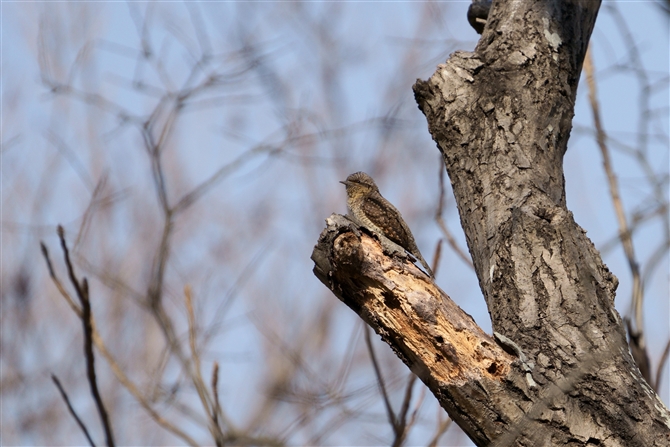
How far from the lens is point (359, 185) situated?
5.06 meters

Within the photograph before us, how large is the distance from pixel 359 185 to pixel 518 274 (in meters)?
2.38

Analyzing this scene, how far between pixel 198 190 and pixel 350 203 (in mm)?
1239

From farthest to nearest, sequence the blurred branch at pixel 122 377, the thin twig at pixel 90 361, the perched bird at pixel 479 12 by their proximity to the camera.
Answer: the perched bird at pixel 479 12 → the blurred branch at pixel 122 377 → the thin twig at pixel 90 361

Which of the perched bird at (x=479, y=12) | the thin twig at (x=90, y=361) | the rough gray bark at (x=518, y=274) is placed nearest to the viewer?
the rough gray bark at (x=518, y=274)

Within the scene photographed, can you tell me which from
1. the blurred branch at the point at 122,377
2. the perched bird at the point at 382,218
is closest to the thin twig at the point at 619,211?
the perched bird at the point at 382,218

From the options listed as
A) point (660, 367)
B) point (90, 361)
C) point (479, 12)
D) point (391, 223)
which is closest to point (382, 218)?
point (391, 223)

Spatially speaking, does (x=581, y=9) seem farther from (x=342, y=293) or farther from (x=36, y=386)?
(x=36, y=386)

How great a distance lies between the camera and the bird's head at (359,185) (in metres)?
4.96

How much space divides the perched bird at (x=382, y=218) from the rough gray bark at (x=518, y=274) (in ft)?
2.62

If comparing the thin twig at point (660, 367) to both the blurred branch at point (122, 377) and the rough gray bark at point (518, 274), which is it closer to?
the rough gray bark at point (518, 274)

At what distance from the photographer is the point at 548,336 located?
2.64 metres

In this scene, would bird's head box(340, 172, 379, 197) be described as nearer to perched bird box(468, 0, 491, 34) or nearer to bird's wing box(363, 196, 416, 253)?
bird's wing box(363, 196, 416, 253)

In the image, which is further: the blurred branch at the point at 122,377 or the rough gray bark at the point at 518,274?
the blurred branch at the point at 122,377

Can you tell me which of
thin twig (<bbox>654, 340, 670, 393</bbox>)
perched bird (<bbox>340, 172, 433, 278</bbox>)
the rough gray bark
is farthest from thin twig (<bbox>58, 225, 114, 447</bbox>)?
thin twig (<bbox>654, 340, 670, 393</bbox>)
